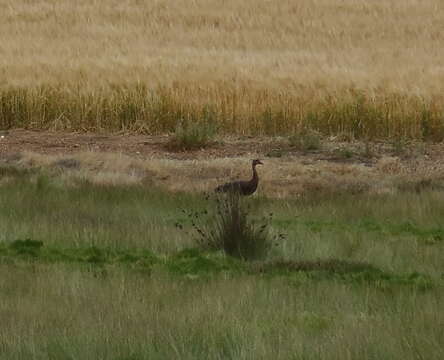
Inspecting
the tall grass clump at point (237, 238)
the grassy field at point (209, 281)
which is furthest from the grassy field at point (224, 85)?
the tall grass clump at point (237, 238)

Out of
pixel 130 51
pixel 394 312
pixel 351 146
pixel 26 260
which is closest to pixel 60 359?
pixel 394 312

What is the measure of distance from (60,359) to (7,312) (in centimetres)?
133

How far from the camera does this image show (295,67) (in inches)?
936

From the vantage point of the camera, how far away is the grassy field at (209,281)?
7.07 meters

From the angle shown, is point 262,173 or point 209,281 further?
point 262,173

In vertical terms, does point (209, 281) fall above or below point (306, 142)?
above

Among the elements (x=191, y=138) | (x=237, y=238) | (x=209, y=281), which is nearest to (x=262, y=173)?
(x=191, y=138)

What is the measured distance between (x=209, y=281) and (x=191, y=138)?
36.5 feet

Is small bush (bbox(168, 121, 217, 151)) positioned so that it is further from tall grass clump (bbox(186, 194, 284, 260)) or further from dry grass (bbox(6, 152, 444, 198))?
tall grass clump (bbox(186, 194, 284, 260))

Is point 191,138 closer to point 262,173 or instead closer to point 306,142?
point 306,142

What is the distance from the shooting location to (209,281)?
924 centimetres

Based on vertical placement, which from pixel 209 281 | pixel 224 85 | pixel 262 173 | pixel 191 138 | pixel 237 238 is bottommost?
pixel 191 138

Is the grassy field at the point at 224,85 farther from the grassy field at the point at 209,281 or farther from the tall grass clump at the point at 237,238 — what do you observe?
the tall grass clump at the point at 237,238

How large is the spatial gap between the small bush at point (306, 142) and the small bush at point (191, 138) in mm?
1371
